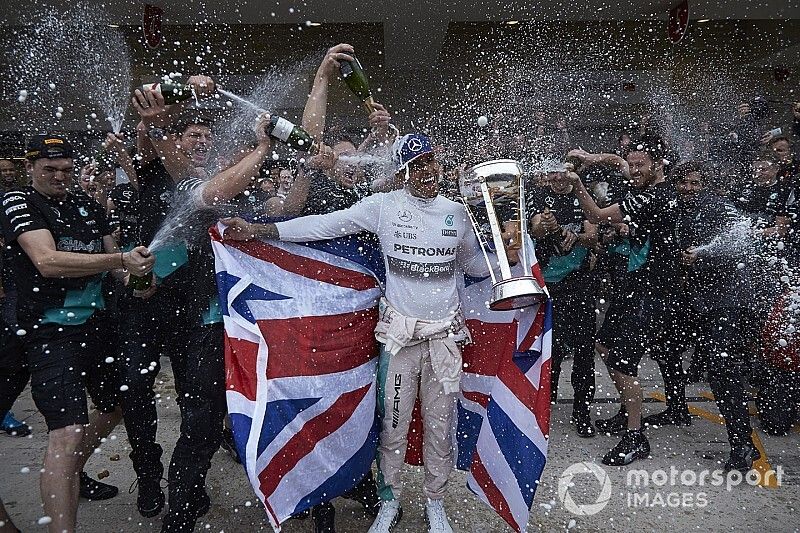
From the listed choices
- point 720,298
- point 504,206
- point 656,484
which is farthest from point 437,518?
point 720,298

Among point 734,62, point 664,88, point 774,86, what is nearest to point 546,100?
point 664,88

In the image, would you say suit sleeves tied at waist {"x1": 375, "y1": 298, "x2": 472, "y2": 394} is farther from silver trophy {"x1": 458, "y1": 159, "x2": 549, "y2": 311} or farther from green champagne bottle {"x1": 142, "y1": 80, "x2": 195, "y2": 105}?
green champagne bottle {"x1": 142, "y1": 80, "x2": 195, "y2": 105}

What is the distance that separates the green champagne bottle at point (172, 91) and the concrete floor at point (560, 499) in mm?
2165

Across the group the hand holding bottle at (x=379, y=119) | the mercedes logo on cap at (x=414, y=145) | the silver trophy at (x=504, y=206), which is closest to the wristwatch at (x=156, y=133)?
the hand holding bottle at (x=379, y=119)

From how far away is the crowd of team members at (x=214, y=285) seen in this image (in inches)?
112

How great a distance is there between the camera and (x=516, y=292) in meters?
2.87

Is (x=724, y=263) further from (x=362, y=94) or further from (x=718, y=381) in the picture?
(x=362, y=94)

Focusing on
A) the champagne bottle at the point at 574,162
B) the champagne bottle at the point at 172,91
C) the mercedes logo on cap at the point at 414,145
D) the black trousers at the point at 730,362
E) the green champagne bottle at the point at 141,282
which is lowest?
the black trousers at the point at 730,362

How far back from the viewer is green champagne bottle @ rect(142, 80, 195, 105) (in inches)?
111

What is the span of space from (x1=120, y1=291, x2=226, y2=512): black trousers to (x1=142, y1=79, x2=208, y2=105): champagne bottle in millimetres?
1100

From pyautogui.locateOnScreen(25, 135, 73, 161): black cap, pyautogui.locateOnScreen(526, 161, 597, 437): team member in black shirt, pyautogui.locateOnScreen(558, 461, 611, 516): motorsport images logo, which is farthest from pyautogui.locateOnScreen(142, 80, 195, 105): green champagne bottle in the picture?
pyautogui.locateOnScreen(558, 461, 611, 516): motorsport images logo

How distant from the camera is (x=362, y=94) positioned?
3301 millimetres

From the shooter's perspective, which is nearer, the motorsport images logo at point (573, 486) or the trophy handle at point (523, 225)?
the trophy handle at point (523, 225)

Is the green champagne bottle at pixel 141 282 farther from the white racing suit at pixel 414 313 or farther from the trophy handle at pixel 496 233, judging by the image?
the trophy handle at pixel 496 233
